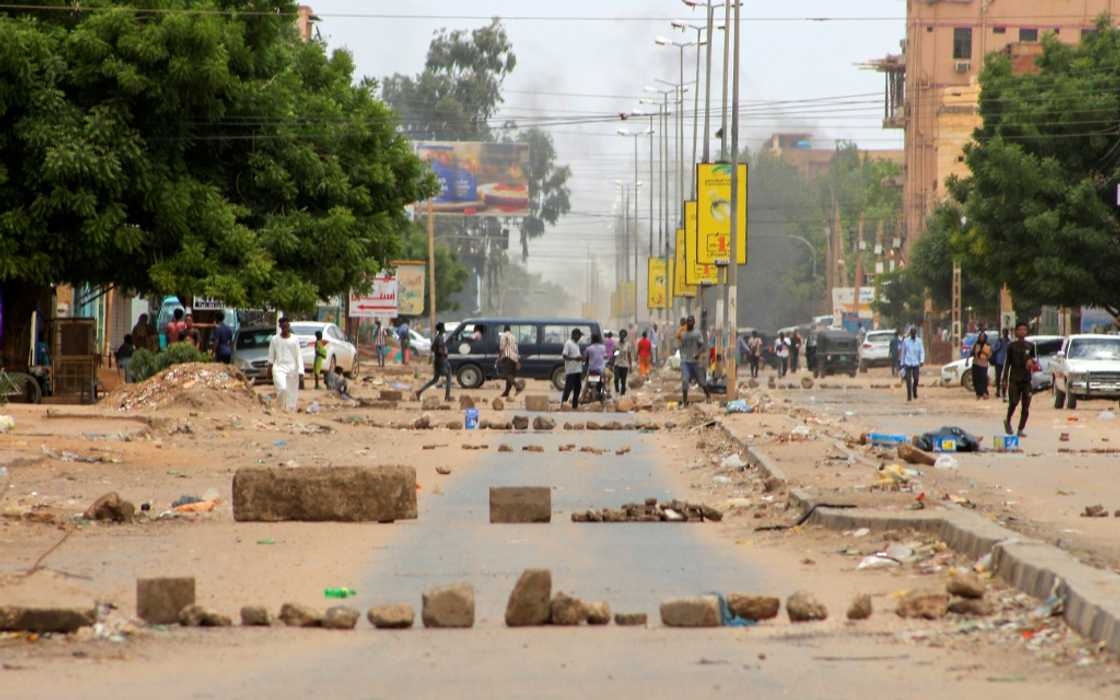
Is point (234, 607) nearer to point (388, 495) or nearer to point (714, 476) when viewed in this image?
point (388, 495)

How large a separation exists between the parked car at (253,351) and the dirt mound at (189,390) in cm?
1493

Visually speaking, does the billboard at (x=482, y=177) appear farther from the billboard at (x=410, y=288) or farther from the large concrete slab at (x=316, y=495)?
the large concrete slab at (x=316, y=495)

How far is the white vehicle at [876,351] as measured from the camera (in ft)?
248

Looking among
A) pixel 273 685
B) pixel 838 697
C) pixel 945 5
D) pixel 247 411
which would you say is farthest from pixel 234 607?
pixel 945 5

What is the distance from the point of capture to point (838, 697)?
688 cm

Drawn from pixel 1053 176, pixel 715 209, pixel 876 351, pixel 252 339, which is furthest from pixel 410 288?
pixel 715 209

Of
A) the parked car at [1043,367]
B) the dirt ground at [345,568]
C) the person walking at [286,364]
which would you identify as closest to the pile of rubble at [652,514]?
the dirt ground at [345,568]

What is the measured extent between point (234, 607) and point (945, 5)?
3524 inches

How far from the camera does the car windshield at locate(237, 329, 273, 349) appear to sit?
1882 inches

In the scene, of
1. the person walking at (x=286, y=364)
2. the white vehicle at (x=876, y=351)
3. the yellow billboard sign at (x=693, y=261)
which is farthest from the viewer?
the white vehicle at (x=876, y=351)

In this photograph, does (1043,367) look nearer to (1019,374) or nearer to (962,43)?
(1019,374)

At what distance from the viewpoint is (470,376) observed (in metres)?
51.6

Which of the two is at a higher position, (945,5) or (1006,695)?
(945,5)

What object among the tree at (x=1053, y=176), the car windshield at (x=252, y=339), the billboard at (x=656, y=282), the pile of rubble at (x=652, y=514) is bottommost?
the pile of rubble at (x=652, y=514)
